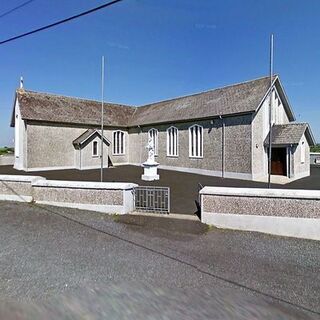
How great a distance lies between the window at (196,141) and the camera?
21173mm

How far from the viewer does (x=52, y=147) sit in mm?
23719

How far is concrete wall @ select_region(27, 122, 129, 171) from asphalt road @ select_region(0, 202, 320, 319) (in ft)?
55.6

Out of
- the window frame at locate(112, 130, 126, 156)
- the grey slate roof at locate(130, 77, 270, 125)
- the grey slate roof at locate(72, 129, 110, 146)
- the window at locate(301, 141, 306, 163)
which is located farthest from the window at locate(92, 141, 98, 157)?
the window at locate(301, 141, 306, 163)

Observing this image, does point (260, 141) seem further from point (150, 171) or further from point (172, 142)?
point (150, 171)

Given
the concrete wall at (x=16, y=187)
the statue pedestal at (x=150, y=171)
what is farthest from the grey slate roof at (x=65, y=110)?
the concrete wall at (x=16, y=187)

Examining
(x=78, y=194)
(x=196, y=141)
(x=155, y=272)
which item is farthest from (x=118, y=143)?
(x=155, y=272)

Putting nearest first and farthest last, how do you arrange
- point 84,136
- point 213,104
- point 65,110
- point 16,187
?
point 16,187
point 213,104
point 84,136
point 65,110

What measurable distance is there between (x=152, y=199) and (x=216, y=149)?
11.8 meters

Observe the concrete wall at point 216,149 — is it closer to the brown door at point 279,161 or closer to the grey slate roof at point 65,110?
the brown door at point 279,161

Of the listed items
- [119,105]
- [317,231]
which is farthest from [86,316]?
[119,105]

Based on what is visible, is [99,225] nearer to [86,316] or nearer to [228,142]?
[86,316]

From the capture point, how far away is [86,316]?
3.23 m

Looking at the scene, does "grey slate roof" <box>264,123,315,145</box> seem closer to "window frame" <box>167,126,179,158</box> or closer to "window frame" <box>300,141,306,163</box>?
"window frame" <box>300,141,306,163</box>

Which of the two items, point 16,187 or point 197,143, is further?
point 197,143
